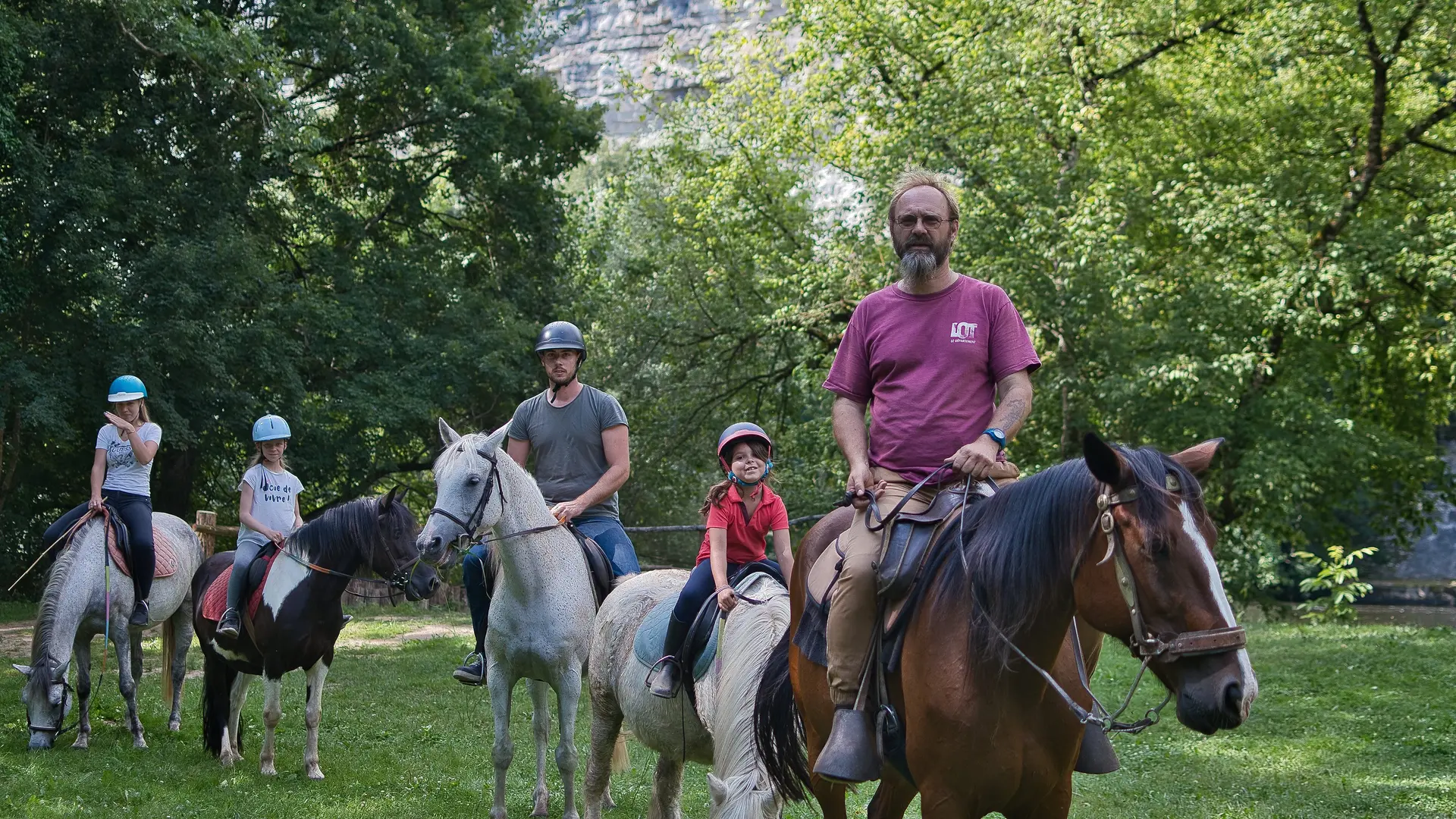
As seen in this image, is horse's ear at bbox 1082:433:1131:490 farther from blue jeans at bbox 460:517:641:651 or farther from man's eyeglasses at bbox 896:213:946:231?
blue jeans at bbox 460:517:641:651

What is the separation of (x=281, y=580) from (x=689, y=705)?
3.98 m

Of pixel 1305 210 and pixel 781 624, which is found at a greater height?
pixel 1305 210

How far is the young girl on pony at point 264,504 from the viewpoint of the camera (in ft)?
28.3

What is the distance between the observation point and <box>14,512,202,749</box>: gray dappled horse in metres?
8.78

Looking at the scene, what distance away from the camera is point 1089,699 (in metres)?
3.71

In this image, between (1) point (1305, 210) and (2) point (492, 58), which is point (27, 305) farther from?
(1) point (1305, 210)

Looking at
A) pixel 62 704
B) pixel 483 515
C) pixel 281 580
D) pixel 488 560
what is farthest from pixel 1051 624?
pixel 62 704

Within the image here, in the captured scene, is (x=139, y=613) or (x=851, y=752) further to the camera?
(x=139, y=613)

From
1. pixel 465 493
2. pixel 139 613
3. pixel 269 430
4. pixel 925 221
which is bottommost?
pixel 139 613

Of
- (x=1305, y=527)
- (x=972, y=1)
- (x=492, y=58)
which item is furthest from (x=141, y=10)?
(x=1305, y=527)

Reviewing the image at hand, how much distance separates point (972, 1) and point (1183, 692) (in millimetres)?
20557

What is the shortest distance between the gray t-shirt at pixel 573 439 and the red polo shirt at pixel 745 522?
4.73ft

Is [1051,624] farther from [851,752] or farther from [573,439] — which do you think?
[573,439]

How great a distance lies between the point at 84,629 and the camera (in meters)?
9.47
